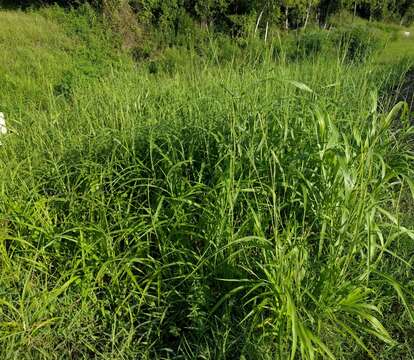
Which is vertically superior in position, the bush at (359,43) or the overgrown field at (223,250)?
the bush at (359,43)

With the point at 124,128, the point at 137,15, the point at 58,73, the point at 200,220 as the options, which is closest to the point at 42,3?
the point at 137,15

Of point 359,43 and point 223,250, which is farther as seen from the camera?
point 359,43

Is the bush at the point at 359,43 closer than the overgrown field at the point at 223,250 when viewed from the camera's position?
No

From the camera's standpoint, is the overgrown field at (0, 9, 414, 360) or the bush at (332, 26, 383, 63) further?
the bush at (332, 26, 383, 63)

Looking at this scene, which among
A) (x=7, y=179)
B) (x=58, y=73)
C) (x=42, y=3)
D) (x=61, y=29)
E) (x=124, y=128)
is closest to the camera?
(x=7, y=179)

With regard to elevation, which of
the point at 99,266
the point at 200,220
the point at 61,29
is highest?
the point at 200,220

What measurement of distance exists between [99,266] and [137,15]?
414 inches

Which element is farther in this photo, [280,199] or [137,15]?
[137,15]

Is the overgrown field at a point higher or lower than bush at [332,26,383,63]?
lower

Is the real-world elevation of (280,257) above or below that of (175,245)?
above

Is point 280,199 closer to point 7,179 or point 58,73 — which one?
point 7,179

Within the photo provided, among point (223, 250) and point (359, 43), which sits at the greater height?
point (359, 43)

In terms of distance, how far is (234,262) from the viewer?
4.63 ft

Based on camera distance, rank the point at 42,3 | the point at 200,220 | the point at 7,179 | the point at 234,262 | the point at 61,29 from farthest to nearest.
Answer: the point at 42,3
the point at 61,29
the point at 7,179
the point at 200,220
the point at 234,262
